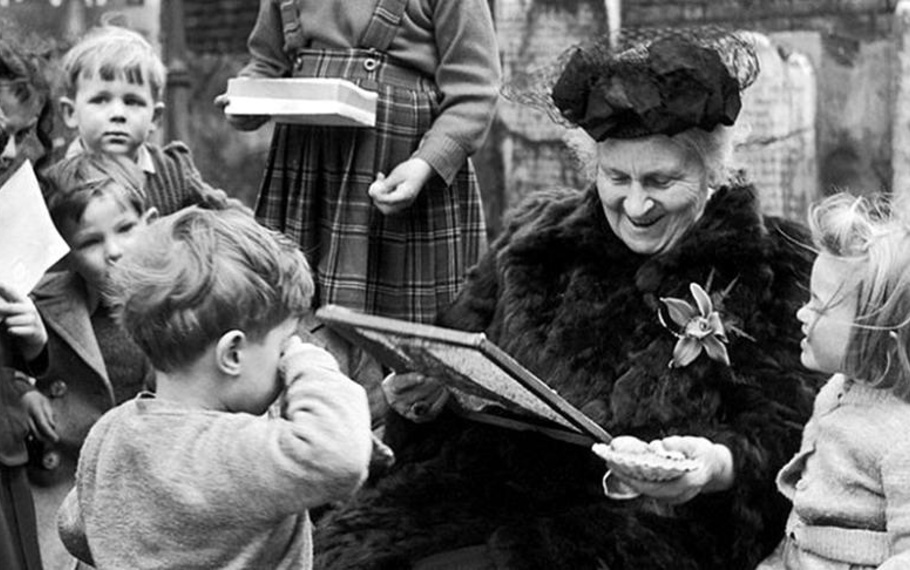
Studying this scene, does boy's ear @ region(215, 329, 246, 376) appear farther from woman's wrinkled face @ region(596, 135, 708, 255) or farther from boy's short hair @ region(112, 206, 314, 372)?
woman's wrinkled face @ region(596, 135, 708, 255)

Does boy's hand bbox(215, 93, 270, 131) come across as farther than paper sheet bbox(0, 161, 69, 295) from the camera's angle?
Yes

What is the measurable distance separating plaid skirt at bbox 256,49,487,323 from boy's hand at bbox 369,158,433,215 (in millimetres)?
116

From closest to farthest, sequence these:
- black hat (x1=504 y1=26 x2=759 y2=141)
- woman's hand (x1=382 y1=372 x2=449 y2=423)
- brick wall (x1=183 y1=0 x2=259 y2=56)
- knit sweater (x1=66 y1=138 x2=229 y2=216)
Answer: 1. black hat (x1=504 y1=26 x2=759 y2=141)
2. woman's hand (x1=382 y1=372 x2=449 y2=423)
3. knit sweater (x1=66 y1=138 x2=229 y2=216)
4. brick wall (x1=183 y1=0 x2=259 y2=56)

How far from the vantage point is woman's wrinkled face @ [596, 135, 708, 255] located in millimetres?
4359

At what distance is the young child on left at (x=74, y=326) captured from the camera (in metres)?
4.81

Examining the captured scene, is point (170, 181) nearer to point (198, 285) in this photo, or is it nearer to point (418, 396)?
point (418, 396)

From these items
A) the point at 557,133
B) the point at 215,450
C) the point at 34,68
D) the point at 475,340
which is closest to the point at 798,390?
the point at 475,340

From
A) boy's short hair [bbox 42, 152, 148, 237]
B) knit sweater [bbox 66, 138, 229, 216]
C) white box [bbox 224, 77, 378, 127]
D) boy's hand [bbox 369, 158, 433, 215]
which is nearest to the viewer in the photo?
boy's short hair [bbox 42, 152, 148, 237]

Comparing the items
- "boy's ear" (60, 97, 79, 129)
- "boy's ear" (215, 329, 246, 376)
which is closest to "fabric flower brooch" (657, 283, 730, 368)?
"boy's ear" (215, 329, 246, 376)

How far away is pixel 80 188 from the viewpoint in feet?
16.0

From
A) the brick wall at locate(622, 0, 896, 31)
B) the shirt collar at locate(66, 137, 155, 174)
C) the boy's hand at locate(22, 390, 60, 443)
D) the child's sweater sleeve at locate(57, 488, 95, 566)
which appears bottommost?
the boy's hand at locate(22, 390, 60, 443)

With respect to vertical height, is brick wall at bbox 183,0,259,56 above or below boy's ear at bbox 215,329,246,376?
above

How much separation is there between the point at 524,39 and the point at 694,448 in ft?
16.5

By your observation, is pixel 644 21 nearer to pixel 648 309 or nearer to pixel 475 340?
pixel 648 309
